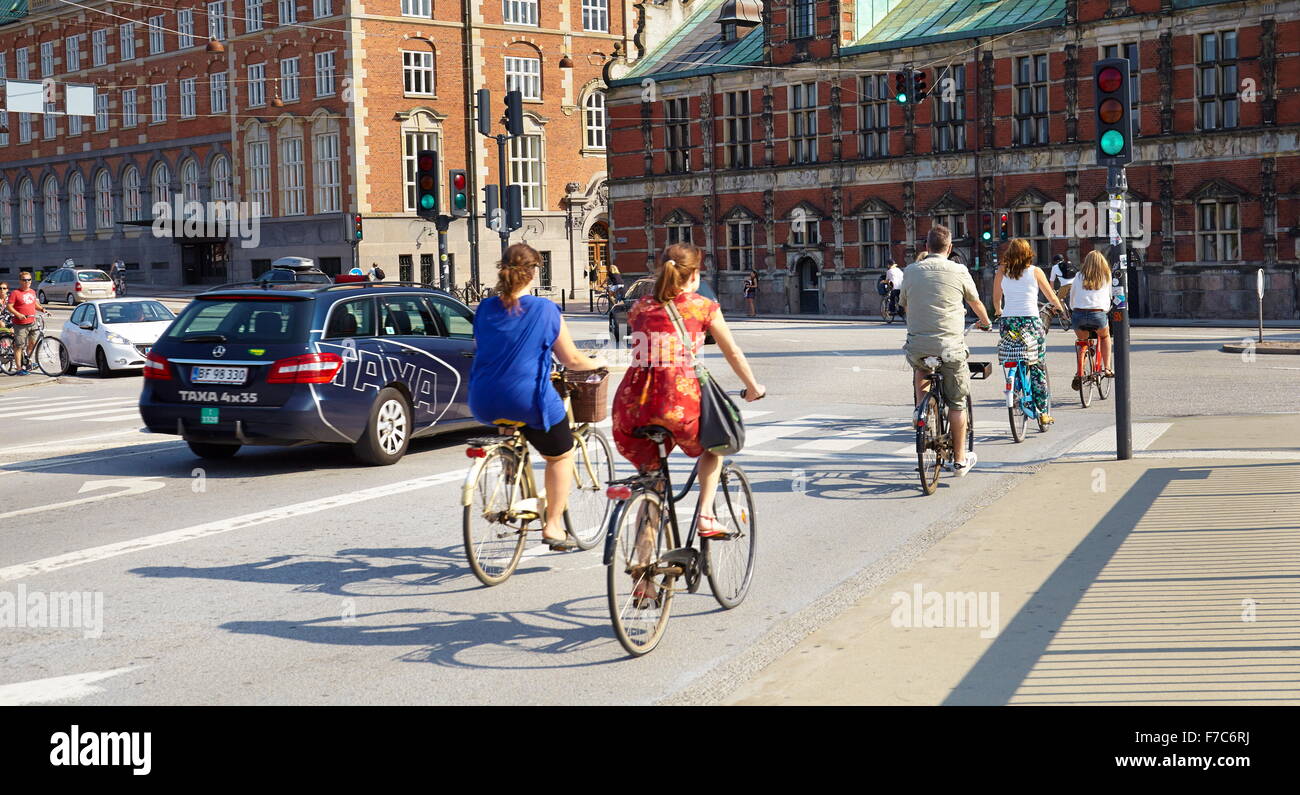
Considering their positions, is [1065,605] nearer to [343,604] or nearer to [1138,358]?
[343,604]

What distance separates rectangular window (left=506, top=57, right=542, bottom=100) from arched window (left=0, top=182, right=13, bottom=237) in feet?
110

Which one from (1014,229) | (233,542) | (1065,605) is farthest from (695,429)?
(1014,229)

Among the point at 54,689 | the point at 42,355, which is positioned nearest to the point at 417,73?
the point at 42,355

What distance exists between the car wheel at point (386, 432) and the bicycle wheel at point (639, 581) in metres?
6.50

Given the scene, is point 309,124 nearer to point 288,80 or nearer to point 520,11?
point 288,80

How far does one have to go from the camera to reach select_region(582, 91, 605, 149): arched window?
71.8m

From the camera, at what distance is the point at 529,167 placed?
228 ft

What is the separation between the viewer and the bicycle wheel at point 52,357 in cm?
2752

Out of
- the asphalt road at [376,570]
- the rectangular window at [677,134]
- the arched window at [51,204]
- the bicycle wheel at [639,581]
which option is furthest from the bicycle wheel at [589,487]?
the arched window at [51,204]

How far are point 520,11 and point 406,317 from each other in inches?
2279

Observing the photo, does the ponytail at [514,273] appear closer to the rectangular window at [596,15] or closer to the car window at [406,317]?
the car window at [406,317]

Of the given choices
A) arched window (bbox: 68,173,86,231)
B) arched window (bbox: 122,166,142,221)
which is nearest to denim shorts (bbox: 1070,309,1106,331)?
arched window (bbox: 122,166,142,221)

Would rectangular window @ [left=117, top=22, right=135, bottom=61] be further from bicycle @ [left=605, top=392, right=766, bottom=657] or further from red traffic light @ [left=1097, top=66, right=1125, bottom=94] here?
bicycle @ [left=605, top=392, right=766, bottom=657]
